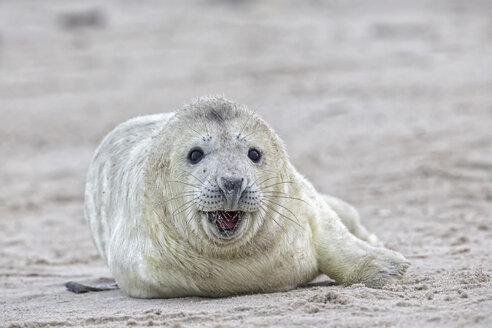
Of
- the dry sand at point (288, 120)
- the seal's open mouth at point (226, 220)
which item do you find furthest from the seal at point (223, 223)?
the dry sand at point (288, 120)

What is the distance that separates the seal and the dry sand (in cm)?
13

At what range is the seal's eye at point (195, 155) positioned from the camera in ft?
16.2

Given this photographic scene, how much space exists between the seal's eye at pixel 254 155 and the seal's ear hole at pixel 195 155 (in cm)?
24

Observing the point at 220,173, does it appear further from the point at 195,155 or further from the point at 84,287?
the point at 84,287

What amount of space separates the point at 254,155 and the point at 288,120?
706cm

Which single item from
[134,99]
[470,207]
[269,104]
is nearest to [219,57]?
[134,99]

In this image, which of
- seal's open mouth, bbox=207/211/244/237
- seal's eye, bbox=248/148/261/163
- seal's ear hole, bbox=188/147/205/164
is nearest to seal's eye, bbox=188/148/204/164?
seal's ear hole, bbox=188/147/205/164

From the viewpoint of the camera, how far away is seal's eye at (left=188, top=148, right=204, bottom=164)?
494cm

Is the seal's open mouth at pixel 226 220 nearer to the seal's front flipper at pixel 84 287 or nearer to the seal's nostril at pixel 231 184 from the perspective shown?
the seal's nostril at pixel 231 184

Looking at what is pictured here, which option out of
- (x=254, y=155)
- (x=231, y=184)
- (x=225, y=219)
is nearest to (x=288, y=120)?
(x=254, y=155)

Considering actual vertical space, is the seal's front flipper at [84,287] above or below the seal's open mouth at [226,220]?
below

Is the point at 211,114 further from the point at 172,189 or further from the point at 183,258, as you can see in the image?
the point at 183,258

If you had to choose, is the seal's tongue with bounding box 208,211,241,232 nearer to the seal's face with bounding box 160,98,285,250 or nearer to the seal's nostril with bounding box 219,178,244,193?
the seal's face with bounding box 160,98,285,250

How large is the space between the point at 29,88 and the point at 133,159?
10.2 m
